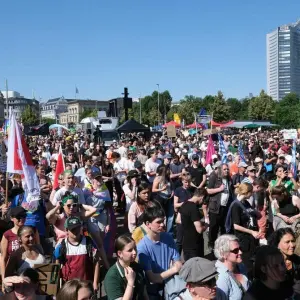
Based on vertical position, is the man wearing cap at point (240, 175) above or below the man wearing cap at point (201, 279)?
below

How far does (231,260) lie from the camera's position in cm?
381

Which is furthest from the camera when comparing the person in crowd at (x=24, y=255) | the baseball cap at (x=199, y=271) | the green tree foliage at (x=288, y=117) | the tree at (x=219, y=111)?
the tree at (x=219, y=111)

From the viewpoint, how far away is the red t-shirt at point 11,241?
4.60m

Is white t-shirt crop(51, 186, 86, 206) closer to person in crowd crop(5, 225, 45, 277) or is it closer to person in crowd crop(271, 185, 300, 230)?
person in crowd crop(5, 225, 45, 277)

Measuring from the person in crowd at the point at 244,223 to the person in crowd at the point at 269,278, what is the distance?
68.3 inches

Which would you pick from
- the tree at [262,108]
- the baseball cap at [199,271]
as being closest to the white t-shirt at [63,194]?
the baseball cap at [199,271]

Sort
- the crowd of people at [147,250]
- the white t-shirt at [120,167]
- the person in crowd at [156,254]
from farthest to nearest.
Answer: the white t-shirt at [120,167], the person in crowd at [156,254], the crowd of people at [147,250]

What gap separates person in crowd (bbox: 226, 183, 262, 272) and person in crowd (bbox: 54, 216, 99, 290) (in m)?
1.95

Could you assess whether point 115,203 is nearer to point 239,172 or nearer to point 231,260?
point 239,172

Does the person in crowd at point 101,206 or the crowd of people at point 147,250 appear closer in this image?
the crowd of people at point 147,250

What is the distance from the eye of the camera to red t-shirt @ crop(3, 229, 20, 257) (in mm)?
4602

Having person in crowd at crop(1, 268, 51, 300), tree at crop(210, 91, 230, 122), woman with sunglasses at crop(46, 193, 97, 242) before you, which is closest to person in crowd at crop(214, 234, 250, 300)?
person in crowd at crop(1, 268, 51, 300)

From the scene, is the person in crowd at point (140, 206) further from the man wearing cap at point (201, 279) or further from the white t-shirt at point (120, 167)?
the white t-shirt at point (120, 167)

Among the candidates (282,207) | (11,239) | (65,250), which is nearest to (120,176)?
(282,207)
